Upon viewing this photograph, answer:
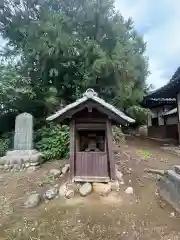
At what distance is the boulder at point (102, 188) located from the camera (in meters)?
5.85

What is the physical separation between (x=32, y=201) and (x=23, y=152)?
12.4 feet

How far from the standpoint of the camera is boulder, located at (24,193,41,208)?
17.9 feet

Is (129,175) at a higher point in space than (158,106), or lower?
lower

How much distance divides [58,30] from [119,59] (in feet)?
11.0

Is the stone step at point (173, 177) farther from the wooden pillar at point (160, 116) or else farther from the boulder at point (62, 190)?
the wooden pillar at point (160, 116)

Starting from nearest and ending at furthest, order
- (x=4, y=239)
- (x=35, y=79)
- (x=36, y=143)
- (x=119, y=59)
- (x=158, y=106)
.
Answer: (x=4, y=239) < (x=36, y=143) < (x=119, y=59) < (x=35, y=79) < (x=158, y=106)

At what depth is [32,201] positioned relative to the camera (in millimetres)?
5559

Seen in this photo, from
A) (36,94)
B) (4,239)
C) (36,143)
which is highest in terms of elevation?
(36,94)

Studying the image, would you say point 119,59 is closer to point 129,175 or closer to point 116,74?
point 116,74

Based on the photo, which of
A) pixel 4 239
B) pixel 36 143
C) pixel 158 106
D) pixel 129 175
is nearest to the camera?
pixel 4 239

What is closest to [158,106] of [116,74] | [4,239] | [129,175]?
[116,74]

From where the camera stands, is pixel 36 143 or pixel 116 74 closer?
pixel 36 143

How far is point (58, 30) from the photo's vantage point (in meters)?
10.8

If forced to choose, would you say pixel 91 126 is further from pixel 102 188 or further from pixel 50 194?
pixel 50 194
